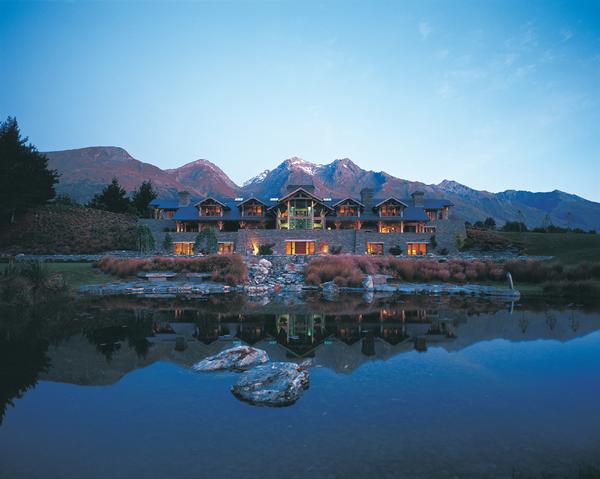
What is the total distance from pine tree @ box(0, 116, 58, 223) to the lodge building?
15.5 metres

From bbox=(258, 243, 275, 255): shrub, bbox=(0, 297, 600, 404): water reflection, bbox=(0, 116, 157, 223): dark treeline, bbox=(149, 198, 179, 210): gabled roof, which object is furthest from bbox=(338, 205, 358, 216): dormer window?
bbox=(0, 116, 157, 223): dark treeline

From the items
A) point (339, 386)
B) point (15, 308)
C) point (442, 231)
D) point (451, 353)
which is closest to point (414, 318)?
point (451, 353)

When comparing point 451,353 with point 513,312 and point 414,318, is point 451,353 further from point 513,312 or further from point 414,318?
point 513,312

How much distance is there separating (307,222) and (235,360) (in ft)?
140

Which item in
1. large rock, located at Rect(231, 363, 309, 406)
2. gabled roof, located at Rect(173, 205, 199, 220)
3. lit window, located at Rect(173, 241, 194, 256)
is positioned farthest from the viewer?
gabled roof, located at Rect(173, 205, 199, 220)

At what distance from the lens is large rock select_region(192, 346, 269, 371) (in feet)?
30.0

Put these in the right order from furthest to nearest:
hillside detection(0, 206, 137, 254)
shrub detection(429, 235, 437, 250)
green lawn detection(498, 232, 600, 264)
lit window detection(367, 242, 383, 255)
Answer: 1. shrub detection(429, 235, 437, 250)
2. lit window detection(367, 242, 383, 255)
3. green lawn detection(498, 232, 600, 264)
4. hillside detection(0, 206, 137, 254)

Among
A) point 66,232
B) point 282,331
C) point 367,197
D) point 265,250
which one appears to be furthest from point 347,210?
point 282,331

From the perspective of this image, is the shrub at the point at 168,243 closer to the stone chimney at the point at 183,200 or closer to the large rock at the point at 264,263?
the stone chimney at the point at 183,200

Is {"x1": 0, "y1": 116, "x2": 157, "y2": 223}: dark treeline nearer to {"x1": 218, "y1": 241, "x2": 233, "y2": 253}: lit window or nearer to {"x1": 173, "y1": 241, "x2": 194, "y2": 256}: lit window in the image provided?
{"x1": 173, "y1": 241, "x2": 194, "y2": 256}: lit window

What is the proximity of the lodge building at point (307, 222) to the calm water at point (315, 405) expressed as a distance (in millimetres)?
31341

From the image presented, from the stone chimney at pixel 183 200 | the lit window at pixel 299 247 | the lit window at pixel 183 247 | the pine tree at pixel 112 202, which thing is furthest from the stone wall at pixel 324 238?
the pine tree at pixel 112 202

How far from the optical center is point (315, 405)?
7.05 meters

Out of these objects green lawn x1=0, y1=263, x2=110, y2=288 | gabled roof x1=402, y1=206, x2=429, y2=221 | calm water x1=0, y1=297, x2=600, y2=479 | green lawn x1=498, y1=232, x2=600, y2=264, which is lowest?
calm water x1=0, y1=297, x2=600, y2=479
